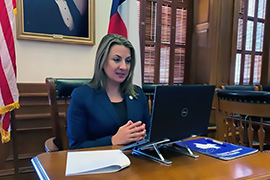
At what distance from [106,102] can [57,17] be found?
1.24 metres

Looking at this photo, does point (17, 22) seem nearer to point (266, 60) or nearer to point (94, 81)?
point (94, 81)

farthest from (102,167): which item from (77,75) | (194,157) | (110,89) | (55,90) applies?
(77,75)

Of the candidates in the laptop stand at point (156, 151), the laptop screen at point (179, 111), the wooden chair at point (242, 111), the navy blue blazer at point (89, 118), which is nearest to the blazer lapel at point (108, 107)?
the navy blue blazer at point (89, 118)

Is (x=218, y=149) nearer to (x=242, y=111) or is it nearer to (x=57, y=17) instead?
(x=242, y=111)

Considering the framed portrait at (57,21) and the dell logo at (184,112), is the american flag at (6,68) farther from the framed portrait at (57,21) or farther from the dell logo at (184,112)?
Result: the dell logo at (184,112)

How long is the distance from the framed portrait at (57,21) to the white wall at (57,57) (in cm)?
6

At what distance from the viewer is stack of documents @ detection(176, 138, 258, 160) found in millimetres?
888

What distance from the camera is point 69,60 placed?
2.12 meters

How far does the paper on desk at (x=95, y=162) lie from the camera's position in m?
0.70

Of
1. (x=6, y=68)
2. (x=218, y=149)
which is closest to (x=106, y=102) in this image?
(x=218, y=149)

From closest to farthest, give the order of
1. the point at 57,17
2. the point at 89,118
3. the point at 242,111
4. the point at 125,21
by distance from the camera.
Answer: the point at 89,118 → the point at 242,111 → the point at 57,17 → the point at 125,21

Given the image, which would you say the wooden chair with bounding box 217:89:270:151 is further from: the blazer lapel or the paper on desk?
the paper on desk

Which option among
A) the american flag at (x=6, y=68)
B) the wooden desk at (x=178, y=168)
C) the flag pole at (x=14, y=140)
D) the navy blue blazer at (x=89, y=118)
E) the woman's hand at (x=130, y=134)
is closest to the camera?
the wooden desk at (x=178, y=168)

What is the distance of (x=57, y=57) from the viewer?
2066mm
